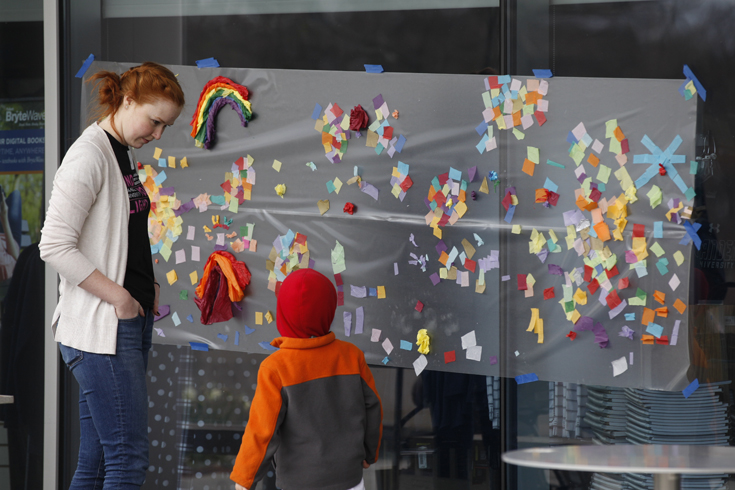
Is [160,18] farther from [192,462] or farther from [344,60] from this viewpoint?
[192,462]

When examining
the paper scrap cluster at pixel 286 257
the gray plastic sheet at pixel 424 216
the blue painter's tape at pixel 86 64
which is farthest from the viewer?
the blue painter's tape at pixel 86 64

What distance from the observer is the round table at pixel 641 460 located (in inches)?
48.4

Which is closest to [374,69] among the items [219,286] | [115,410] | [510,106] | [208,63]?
[510,106]

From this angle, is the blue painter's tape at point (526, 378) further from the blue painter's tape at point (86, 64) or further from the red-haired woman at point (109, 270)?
the blue painter's tape at point (86, 64)

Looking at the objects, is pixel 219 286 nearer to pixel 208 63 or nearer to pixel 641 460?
pixel 208 63

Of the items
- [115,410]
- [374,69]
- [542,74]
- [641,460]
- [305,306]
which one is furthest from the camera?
[374,69]

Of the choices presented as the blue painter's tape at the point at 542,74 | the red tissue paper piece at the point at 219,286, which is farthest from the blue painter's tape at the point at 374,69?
the red tissue paper piece at the point at 219,286

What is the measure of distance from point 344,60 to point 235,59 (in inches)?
19.3

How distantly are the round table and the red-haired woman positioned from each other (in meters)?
1.00

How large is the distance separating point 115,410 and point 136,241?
0.46m

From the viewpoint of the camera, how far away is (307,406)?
185 cm

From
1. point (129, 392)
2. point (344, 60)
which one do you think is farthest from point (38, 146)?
point (129, 392)

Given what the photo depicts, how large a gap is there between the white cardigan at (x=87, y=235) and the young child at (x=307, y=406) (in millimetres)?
437

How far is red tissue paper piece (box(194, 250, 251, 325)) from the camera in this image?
282 cm
